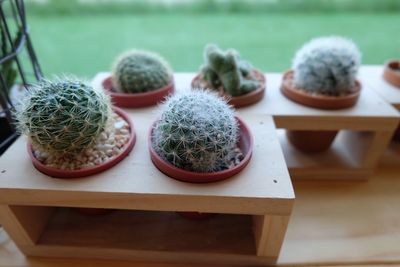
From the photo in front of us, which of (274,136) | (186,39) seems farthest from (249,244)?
(186,39)

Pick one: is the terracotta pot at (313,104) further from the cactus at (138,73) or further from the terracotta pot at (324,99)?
the cactus at (138,73)

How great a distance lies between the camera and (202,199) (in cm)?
52

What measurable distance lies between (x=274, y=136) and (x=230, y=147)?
0.46ft

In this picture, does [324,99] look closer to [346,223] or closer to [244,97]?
[244,97]

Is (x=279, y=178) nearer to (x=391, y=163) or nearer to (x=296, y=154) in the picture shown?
(x=296, y=154)

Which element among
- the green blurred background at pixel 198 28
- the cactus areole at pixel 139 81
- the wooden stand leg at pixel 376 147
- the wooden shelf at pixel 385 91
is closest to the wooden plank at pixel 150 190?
the cactus areole at pixel 139 81

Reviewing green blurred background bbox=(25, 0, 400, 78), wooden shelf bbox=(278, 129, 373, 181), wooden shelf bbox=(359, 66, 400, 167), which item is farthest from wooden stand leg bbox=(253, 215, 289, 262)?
green blurred background bbox=(25, 0, 400, 78)

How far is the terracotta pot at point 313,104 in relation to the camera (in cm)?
74

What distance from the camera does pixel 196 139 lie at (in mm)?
522

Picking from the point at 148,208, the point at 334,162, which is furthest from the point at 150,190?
the point at 334,162

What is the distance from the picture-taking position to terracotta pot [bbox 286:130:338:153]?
0.82 m

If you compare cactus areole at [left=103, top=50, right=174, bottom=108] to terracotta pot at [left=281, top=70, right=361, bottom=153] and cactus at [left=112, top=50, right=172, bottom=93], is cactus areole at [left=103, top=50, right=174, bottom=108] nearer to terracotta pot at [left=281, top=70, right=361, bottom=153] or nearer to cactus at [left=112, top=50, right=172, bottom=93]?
cactus at [left=112, top=50, right=172, bottom=93]

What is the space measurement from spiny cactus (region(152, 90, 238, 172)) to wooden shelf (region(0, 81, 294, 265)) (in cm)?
4

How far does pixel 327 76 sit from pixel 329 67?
0.07ft
